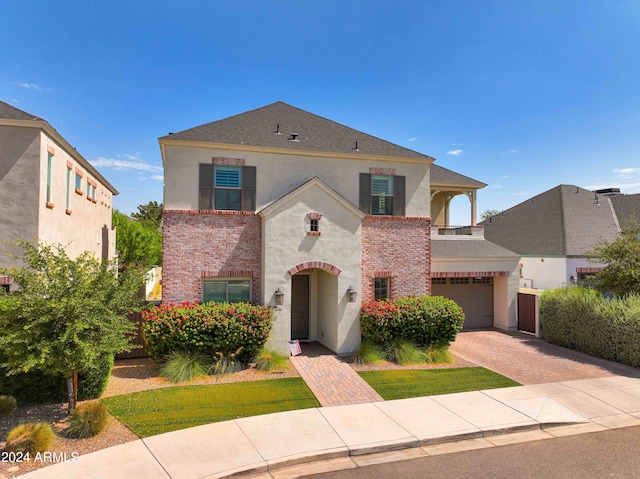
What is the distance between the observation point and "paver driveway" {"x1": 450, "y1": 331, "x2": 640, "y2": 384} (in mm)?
11477

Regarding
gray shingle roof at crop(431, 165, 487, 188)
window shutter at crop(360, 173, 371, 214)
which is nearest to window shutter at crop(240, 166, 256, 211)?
window shutter at crop(360, 173, 371, 214)

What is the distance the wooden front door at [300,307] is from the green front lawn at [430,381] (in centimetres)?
392

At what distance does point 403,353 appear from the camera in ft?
41.0

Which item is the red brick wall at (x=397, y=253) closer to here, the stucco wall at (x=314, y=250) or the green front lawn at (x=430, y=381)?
the stucco wall at (x=314, y=250)

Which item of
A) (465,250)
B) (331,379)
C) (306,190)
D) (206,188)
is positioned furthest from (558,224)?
(206,188)

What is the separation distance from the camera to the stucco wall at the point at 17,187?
10071mm

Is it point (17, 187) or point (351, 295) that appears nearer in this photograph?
point (17, 187)

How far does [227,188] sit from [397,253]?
22.0ft

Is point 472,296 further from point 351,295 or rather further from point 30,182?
point 30,182

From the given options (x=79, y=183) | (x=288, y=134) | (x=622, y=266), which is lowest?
(x=622, y=266)

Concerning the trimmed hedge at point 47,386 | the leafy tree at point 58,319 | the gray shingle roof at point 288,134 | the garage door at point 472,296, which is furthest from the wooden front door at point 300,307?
the leafy tree at point 58,319

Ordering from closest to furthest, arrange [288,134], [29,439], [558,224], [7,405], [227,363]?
[29,439], [7,405], [227,363], [288,134], [558,224]

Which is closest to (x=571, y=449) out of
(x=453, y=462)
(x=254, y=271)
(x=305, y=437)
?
(x=453, y=462)

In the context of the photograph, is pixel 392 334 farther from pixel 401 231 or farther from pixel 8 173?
pixel 8 173
